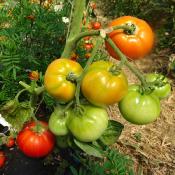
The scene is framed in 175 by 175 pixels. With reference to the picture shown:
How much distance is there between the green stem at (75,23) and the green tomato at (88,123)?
7.9 inches

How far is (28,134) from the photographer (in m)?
1.49

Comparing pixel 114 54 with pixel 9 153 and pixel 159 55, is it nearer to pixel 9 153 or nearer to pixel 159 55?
pixel 9 153

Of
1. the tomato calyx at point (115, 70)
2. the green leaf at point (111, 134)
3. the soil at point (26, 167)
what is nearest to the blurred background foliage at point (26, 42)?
the soil at point (26, 167)

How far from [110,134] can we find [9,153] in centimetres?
116

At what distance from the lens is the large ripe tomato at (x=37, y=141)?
1.44 meters

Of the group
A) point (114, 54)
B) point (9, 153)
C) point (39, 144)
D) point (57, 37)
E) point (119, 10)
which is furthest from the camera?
point (119, 10)

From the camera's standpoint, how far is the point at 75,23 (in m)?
1.11

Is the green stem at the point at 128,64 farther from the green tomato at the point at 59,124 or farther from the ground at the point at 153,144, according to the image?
the ground at the point at 153,144

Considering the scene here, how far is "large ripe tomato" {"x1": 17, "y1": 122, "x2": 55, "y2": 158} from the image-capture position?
4.72 ft

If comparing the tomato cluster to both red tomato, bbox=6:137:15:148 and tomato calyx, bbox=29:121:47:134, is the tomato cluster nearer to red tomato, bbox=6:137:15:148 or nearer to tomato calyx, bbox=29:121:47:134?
tomato calyx, bbox=29:121:47:134

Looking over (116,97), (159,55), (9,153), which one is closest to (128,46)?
(116,97)

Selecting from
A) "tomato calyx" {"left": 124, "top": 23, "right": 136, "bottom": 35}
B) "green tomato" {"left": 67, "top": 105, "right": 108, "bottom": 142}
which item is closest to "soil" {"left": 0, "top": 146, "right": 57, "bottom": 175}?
"green tomato" {"left": 67, "top": 105, "right": 108, "bottom": 142}

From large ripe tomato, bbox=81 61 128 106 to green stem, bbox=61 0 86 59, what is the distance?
6.8 inches

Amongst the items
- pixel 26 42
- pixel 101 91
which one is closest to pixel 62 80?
pixel 101 91
